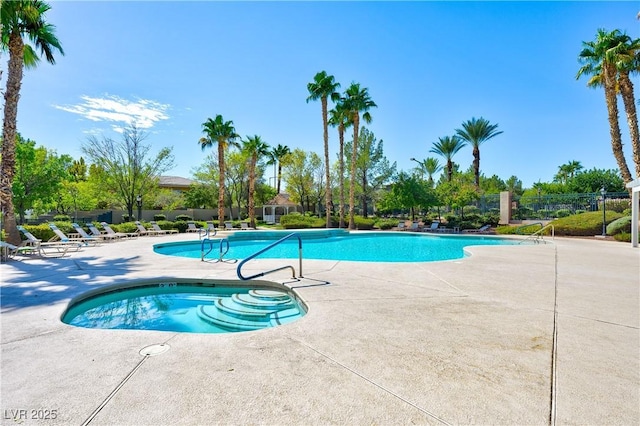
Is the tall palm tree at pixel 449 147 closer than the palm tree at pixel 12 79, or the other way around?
the palm tree at pixel 12 79

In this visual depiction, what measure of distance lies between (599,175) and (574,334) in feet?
165

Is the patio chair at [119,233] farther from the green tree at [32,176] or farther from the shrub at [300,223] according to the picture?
the shrub at [300,223]

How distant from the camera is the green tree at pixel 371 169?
3656 cm

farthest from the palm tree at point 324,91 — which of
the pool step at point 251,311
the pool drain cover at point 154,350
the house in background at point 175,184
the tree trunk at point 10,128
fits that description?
the house in background at point 175,184

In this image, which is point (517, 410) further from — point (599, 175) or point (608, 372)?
point (599, 175)

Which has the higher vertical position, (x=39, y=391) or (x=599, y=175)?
(x=599, y=175)

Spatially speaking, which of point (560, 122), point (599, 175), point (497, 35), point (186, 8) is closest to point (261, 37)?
point (186, 8)

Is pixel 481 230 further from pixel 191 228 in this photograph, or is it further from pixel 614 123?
pixel 191 228

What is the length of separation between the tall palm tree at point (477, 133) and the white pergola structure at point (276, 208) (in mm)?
21520

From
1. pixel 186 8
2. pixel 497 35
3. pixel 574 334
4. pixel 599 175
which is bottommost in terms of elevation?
pixel 574 334

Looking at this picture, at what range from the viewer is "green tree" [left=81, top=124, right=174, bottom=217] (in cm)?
2527

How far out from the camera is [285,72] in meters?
18.5

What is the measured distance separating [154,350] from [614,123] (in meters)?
26.6

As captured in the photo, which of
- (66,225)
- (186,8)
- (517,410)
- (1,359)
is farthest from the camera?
(66,225)
